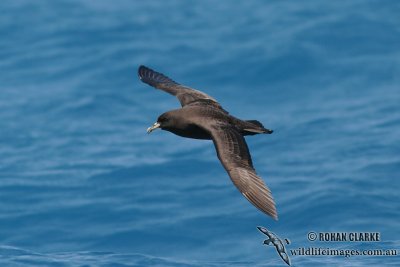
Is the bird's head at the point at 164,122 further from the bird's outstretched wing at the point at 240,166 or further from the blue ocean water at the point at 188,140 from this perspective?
the blue ocean water at the point at 188,140

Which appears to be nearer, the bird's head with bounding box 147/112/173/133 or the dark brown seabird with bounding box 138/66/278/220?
the dark brown seabird with bounding box 138/66/278/220

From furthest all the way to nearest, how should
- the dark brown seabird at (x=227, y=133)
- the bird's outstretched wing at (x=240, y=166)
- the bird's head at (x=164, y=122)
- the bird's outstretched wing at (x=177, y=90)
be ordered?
the bird's outstretched wing at (x=177, y=90) → the bird's head at (x=164, y=122) → the dark brown seabird at (x=227, y=133) → the bird's outstretched wing at (x=240, y=166)

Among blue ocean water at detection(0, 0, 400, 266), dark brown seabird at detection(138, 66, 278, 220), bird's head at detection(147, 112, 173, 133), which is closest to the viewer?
dark brown seabird at detection(138, 66, 278, 220)

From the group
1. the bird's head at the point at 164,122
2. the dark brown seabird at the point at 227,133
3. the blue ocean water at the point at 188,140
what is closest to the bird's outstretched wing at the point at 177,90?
the dark brown seabird at the point at 227,133

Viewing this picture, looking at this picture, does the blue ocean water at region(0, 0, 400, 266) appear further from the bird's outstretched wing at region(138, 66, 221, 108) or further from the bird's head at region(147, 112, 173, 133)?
the bird's head at region(147, 112, 173, 133)

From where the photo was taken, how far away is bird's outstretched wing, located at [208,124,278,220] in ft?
39.1

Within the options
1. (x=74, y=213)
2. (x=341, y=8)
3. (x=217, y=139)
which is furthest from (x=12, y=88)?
(x=217, y=139)

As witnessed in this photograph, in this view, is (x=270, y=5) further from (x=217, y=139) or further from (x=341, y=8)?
(x=217, y=139)

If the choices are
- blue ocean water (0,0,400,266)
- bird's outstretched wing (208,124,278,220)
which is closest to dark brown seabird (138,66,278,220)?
bird's outstretched wing (208,124,278,220)

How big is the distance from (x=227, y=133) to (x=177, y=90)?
7.60 ft

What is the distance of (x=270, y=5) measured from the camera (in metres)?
24.9

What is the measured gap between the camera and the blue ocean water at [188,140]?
55.7ft

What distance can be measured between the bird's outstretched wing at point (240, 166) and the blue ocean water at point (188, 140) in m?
3.17

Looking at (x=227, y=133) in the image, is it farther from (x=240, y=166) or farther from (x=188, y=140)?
(x=188, y=140)
